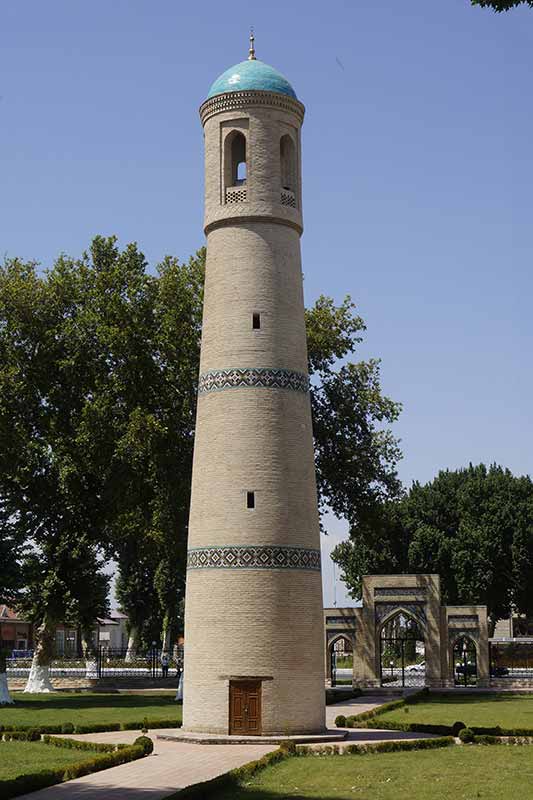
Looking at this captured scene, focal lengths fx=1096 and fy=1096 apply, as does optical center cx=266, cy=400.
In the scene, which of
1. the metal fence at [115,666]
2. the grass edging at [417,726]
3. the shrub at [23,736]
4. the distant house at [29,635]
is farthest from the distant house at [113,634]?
the shrub at [23,736]

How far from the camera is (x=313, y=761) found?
2195cm

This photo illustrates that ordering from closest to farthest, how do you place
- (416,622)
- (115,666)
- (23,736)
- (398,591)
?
(23,736) < (398,591) < (416,622) < (115,666)

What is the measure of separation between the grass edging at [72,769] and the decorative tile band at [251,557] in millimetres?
4553

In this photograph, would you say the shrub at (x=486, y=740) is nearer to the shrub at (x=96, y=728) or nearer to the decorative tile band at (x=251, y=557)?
the decorative tile band at (x=251, y=557)

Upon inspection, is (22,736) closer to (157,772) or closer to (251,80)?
(157,772)

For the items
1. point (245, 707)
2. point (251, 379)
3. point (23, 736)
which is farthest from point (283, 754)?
point (251, 379)

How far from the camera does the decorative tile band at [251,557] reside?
25266 millimetres

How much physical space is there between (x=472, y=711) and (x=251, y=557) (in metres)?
13.8

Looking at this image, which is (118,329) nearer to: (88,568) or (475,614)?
(88,568)

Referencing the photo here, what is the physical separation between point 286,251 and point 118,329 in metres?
13.7

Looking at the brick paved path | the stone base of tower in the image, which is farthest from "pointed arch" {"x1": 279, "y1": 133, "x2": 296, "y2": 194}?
the brick paved path

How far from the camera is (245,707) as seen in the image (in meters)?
25.0

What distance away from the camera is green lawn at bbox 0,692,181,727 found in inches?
1233

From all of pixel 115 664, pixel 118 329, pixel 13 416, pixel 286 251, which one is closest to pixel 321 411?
pixel 118 329
